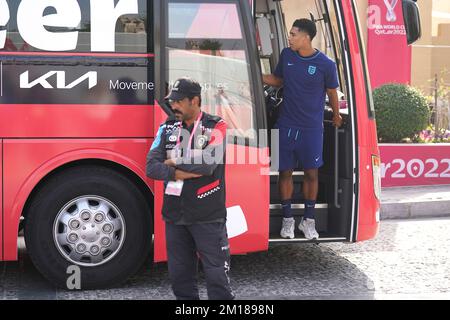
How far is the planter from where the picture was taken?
11266 mm

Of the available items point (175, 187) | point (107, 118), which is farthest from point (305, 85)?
point (175, 187)

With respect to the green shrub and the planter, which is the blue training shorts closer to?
the planter

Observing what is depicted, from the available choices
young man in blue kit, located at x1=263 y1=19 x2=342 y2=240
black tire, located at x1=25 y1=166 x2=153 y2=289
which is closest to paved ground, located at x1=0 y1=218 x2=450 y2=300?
black tire, located at x1=25 y1=166 x2=153 y2=289

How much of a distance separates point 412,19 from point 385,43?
12872mm

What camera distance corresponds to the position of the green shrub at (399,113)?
11766mm

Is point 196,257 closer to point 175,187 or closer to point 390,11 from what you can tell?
point 175,187

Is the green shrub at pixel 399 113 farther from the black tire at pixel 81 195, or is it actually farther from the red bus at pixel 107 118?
the black tire at pixel 81 195

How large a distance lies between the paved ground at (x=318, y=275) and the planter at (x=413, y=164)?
314 cm

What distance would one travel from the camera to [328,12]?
6.59m

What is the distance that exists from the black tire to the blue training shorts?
1.33 m

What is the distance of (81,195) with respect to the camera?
Answer: 5.76 m

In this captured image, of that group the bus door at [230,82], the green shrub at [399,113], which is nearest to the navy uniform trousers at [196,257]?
the bus door at [230,82]

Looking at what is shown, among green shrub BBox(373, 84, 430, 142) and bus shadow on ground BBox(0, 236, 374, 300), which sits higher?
green shrub BBox(373, 84, 430, 142)

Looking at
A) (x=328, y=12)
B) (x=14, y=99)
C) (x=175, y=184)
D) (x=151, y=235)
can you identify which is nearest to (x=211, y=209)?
(x=175, y=184)
